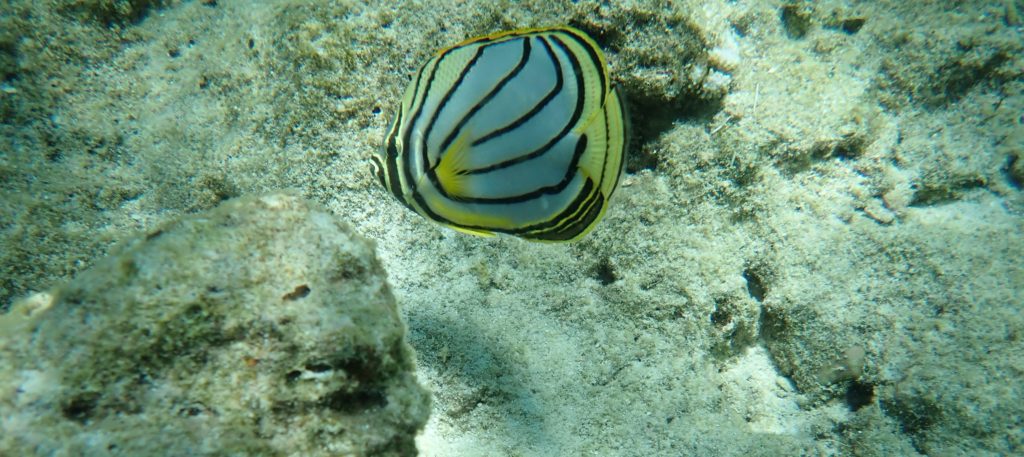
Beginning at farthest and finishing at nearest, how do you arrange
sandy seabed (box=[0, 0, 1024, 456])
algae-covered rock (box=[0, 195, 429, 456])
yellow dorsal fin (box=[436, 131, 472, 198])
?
sandy seabed (box=[0, 0, 1024, 456]), yellow dorsal fin (box=[436, 131, 472, 198]), algae-covered rock (box=[0, 195, 429, 456])

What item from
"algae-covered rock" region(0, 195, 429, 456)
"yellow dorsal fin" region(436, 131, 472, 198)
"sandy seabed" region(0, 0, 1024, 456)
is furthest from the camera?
"sandy seabed" region(0, 0, 1024, 456)

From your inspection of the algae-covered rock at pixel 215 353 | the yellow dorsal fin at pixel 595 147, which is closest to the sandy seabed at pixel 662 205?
the algae-covered rock at pixel 215 353

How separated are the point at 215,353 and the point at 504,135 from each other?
96 cm

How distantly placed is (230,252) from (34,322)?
1.54 feet

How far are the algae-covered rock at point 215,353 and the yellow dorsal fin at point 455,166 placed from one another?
0.43m

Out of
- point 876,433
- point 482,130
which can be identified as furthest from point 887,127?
point 482,130

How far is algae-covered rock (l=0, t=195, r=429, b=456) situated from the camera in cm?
113

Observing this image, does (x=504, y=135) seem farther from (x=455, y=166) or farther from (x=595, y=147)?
(x=595, y=147)

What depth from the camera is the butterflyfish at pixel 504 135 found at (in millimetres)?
1274

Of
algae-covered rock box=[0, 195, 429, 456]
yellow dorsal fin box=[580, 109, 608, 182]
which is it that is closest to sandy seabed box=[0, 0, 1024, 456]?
algae-covered rock box=[0, 195, 429, 456]

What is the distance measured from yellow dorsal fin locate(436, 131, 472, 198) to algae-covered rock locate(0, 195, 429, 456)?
43 cm

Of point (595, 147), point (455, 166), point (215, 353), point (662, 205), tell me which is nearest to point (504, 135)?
point (455, 166)

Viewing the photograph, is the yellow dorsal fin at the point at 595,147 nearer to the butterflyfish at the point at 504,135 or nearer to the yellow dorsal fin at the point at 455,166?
the butterflyfish at the point at 504,135

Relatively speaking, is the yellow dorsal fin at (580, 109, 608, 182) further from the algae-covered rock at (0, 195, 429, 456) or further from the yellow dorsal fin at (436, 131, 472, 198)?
the algae-covered rock at (0, 195, 429, 456)
